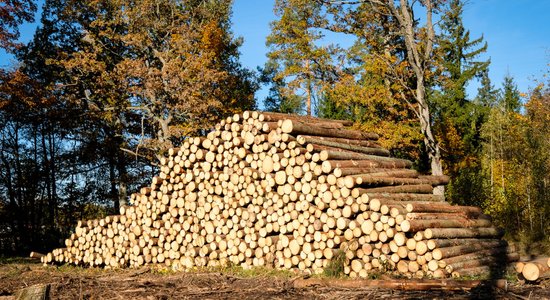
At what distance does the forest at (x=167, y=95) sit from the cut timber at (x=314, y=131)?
5.77m

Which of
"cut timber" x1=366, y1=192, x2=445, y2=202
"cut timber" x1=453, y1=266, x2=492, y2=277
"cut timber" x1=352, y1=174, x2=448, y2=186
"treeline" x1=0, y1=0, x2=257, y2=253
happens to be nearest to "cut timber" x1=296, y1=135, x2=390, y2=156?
"cut timber" x1=352, y1=174, x2=448, y2=186

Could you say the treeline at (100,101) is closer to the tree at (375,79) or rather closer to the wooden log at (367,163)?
the tree at (375,79)

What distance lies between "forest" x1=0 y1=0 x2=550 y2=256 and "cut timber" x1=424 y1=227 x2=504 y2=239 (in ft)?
20.4

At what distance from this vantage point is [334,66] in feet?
69.8

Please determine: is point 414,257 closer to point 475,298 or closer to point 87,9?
point 475,298

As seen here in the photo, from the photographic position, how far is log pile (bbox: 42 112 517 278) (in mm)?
8094

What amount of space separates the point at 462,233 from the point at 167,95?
1433 cm

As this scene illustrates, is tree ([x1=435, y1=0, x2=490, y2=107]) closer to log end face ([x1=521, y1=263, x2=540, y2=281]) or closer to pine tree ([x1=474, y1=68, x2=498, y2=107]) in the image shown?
pine tree ([x1=474, y1=68, x2=498, y2=107])

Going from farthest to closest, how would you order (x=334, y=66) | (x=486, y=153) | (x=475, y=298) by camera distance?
(x=486, y=153)
(x=334, y=66)
(x=475, y=298)

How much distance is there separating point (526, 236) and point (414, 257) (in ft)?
28.6

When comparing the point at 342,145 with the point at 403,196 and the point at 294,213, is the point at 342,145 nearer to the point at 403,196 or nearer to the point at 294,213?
the point at 403,196

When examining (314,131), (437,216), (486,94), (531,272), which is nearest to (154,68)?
(314,131)

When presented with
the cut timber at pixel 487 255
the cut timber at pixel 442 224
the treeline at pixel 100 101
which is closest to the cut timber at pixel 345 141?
the cut timber at pixel 442 224

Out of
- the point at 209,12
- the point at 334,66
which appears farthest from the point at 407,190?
the point at 209,12
